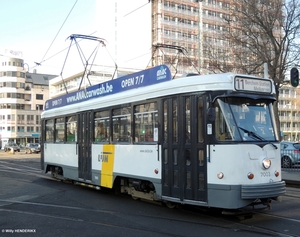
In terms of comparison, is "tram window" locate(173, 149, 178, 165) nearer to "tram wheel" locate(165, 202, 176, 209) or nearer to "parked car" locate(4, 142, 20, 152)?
"tram wheel" locate(165, 202, 176, 209)

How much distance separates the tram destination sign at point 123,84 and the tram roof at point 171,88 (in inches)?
11.1

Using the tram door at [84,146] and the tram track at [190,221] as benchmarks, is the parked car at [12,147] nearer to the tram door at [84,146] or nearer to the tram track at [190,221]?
the tram door at [84,146]

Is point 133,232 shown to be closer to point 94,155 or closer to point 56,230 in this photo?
point 56,230

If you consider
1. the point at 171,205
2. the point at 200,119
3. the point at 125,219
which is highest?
the point at 200,119

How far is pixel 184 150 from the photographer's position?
824cm

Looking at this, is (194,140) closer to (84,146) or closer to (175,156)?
(175,156)

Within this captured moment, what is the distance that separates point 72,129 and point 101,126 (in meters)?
2.24

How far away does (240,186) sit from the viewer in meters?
7.43

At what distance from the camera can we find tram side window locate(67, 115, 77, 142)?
43.1 ft

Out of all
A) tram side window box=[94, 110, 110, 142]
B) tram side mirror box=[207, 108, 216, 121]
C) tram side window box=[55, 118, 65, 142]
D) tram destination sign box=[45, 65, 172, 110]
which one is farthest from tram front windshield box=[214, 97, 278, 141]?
tram side window box=[55, 118, 65, 142]

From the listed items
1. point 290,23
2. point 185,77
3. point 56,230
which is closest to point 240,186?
point 185,77

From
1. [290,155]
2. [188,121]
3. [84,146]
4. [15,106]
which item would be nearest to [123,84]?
[84,146]

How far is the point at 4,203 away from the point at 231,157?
6.41 m

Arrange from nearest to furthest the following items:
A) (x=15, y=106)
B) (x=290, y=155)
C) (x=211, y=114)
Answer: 1. (x=211, y=114)
2. (x=290, y=155)
3. (x=15, y=106)
